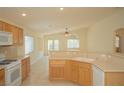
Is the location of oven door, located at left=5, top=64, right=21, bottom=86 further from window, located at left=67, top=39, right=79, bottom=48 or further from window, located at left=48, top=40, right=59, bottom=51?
window, located at left=48, top=40, right=59, bottom=51

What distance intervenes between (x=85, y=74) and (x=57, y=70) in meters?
1.24

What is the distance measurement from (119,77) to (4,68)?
252cm

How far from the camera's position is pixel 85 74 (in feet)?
15.3

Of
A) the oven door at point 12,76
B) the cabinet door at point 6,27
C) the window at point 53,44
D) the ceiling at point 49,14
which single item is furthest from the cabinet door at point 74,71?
the window at point 53,44

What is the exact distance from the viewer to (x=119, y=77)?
10.3 ft

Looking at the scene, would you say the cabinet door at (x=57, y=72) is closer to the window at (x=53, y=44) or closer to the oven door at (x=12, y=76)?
the oven door at (x=12, y=76)

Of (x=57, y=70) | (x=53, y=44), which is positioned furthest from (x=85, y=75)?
(x=53, y=44)

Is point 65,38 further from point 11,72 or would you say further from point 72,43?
point 11,72

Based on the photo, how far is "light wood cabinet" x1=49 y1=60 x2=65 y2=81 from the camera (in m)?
5.54

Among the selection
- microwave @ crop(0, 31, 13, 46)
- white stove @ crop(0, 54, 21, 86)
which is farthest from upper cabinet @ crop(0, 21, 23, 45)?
white stove @ crop(0, 54, 21, 86)

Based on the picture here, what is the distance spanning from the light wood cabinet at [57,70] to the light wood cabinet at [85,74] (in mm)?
794
